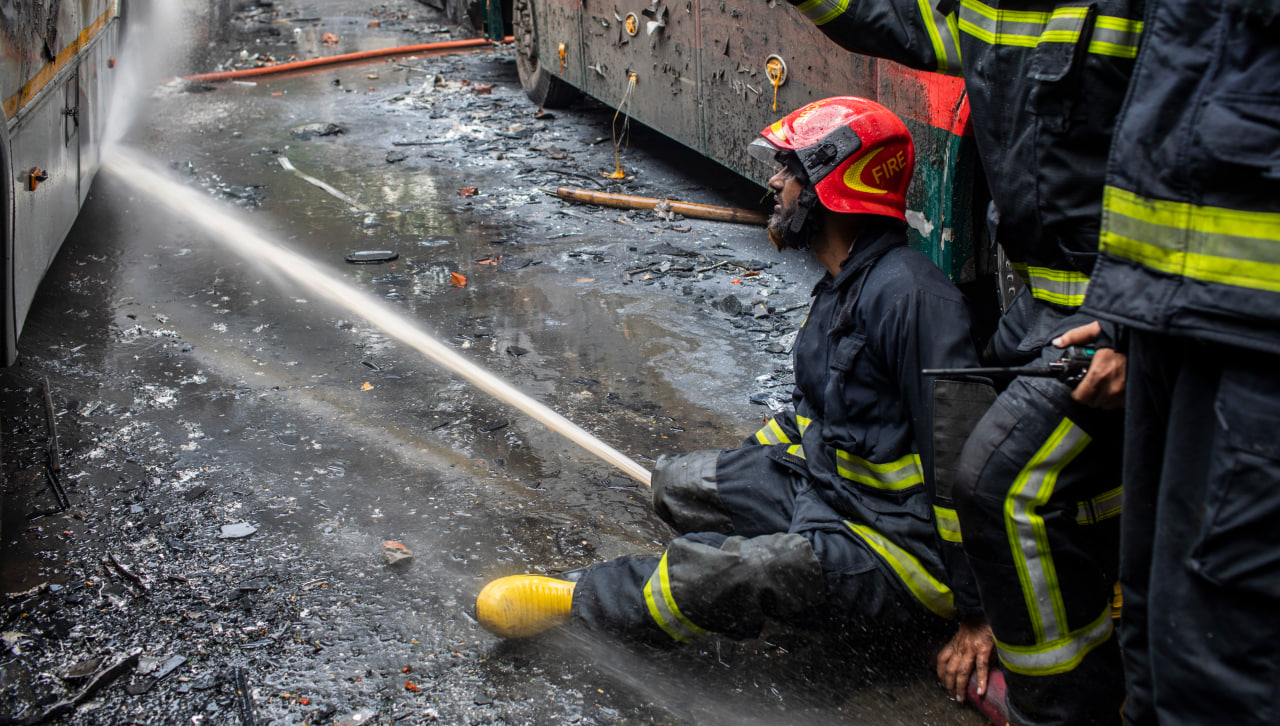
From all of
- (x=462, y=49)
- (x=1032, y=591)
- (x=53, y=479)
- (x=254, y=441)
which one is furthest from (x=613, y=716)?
(x=462, y=49)

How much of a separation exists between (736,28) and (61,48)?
11.1ft

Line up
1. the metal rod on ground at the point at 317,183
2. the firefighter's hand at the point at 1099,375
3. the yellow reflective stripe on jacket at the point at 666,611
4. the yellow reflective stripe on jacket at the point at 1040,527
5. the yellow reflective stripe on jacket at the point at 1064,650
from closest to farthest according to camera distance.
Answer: the firefighter's hand at the point at 1099,375 → the yellow reflective stripe on jacket at the point at 1040,527 → the yellow reflective stripe on jacket at the point at 1064,650 → the yellow reflective stripe on jacket at the point at 666,611 → the metal rod on ground at the point at 317,183

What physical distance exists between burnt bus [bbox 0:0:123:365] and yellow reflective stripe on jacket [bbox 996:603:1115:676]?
3.25 m

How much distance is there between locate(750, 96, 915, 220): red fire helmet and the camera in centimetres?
252

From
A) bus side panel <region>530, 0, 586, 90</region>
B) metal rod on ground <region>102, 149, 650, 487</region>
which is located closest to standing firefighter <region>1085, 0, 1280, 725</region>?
metal rod on ground <region>102, 149, 650, 487</region>

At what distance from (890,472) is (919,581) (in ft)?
0.91

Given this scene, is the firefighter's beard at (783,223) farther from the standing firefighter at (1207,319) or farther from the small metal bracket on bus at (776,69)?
the small metal bracket on bus at (776,69)

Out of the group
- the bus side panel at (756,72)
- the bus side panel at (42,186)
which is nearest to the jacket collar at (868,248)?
the bus side panel at (756,72)

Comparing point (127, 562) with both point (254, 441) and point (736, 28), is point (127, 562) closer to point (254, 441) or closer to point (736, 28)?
point (254, 441)

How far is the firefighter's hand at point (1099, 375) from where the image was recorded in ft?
5.80

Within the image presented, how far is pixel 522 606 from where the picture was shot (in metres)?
2.61

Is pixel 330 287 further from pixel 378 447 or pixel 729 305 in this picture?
pixel 729 305

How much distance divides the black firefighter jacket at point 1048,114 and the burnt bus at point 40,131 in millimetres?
3001

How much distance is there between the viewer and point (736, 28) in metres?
5.35
